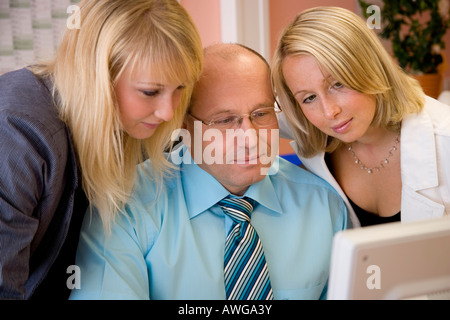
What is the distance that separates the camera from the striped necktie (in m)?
1.33

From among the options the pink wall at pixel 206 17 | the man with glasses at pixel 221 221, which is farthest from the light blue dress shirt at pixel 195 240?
the pink wall at pixel 206 17

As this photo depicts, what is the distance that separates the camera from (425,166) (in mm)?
1502

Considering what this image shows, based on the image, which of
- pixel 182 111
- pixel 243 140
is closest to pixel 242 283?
pixel 243 140

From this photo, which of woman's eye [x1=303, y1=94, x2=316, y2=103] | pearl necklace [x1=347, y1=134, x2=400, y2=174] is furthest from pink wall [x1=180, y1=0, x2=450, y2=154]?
woman's eye [x1=303, y1=94, x2=316, y2=103]

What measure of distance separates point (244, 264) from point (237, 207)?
0.16m

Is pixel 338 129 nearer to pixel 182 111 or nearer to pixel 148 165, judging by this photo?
pixel 182 111

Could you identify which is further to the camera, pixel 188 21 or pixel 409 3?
pixel 409 3

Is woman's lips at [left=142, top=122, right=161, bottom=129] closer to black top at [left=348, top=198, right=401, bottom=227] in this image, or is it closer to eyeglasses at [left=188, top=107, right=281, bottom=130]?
eyeglasses at [left=188, top=107, right=281, bottom=130]

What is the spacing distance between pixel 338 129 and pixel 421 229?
80 cm

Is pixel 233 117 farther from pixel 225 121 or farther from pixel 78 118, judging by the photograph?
pixel 78 118

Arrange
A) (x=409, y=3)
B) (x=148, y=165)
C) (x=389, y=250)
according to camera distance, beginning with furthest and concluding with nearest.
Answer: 1. (x=409, y=3)
2. (x=148, y=165)
3. (x=389, y=250)

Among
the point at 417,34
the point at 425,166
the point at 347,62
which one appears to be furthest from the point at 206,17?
the point at 425,166

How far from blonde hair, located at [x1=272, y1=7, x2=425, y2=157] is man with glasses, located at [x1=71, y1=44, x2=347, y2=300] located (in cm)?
11

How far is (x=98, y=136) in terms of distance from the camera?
48.0 inches
